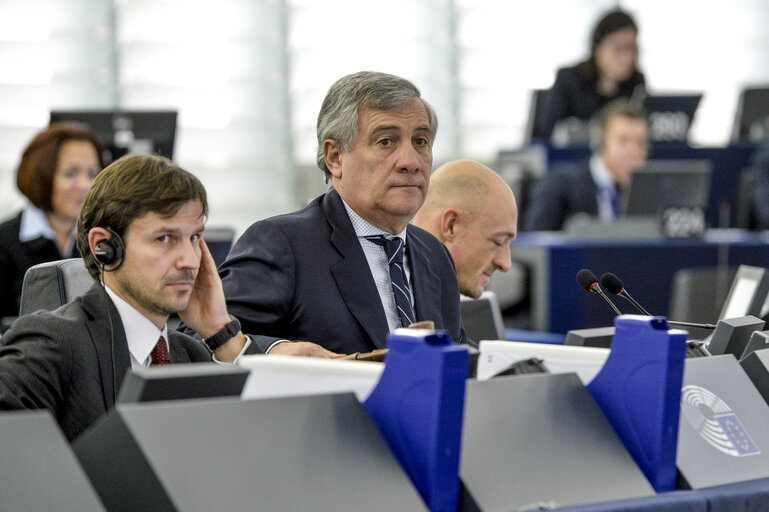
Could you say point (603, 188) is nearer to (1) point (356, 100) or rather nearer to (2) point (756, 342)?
(1) point (356, 100)

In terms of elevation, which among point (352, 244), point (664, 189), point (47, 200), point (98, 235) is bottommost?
point (664, 189)

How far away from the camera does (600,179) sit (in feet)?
20.2

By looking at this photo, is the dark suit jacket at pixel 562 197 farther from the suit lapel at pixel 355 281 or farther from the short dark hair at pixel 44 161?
the suit lapel at pixel 355 281

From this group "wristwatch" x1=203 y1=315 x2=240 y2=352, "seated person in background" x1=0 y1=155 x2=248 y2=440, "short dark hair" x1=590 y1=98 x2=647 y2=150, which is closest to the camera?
"seated person in background" x1=0 y1=155 x2=248 y2=440

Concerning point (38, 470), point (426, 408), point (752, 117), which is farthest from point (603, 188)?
point (38, 470)

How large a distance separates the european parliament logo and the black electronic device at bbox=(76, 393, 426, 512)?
1.78 feet

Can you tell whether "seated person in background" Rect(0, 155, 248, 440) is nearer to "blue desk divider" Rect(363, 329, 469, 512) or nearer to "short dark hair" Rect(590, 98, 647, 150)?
"blue desk divider" Rect(363, 329, 469, 512)

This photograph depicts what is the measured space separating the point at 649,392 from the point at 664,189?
4256 mm

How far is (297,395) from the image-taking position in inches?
51.2

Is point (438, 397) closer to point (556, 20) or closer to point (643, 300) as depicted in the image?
point (643, 300)

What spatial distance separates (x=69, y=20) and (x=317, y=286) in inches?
198

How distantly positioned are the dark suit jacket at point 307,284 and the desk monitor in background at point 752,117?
17.5ft

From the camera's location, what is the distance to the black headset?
74.1 inches

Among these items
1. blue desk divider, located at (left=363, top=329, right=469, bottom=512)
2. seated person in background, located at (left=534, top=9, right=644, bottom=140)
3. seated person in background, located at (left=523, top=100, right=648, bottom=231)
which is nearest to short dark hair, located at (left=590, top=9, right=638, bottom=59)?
seated person in background, located at (left=534, top=9, right=644, bottom=140)
